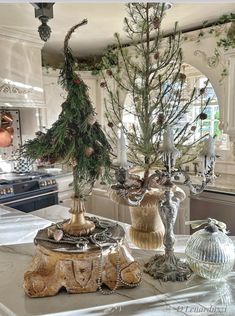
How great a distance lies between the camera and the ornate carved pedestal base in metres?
0.87

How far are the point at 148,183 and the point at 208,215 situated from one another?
209cm

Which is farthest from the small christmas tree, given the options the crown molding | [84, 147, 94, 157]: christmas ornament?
the crown molding

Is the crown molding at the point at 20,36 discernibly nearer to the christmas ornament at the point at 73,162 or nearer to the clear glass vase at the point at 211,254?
the christmas ornament at the point at 73,162

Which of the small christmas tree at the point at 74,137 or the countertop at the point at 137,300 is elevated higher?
the small christmas tree at the point at 74,137

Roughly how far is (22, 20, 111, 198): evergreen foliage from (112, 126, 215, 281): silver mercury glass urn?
0.33 feet

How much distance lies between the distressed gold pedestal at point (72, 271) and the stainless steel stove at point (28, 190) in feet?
6.57

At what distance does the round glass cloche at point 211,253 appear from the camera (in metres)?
0.82

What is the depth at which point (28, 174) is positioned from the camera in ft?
10.7

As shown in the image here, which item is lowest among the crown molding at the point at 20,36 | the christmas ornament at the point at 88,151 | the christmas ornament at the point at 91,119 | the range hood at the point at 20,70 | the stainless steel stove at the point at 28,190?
the stainless steel stove at the point at 28,190

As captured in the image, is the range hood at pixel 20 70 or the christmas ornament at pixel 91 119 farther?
the range hood at pixel 20 70

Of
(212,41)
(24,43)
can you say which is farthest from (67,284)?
(212,41)

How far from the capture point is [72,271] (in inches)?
31.8

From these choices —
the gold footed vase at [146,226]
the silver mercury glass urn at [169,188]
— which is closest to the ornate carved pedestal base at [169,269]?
the silver mercury glass urn at [169,188]

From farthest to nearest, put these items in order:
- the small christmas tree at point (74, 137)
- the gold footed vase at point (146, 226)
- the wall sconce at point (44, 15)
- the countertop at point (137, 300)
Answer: the wall sconce at point (44, 15) → the gold footed vase at point (146, 226) → the small christmas tree at point (74, 137) → the countertop at point (137, 300)
